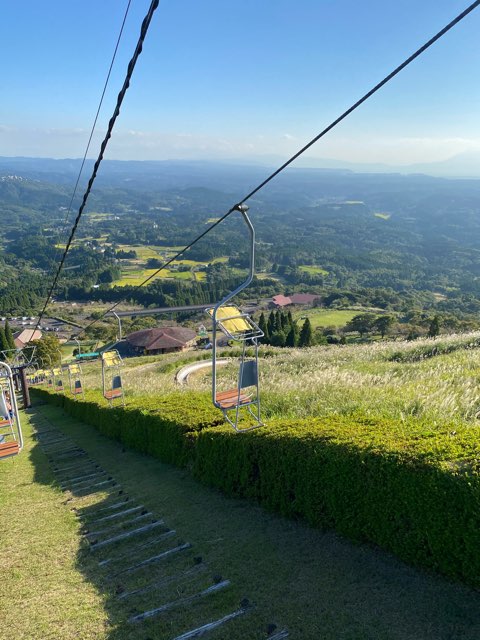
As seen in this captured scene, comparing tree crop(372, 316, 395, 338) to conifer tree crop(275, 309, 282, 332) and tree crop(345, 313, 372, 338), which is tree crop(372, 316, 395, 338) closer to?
tree crop(345, 313, 372, 338)

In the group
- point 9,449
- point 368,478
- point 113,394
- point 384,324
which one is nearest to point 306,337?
point 384,324

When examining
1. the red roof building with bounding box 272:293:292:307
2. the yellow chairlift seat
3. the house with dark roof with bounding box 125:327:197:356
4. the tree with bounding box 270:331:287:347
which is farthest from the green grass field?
the yellow chairlift seat

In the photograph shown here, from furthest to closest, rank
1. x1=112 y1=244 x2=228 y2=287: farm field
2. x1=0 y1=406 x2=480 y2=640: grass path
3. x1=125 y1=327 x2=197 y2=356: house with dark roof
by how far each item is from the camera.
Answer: x1=112 y1=244 x2=228 y2=287: farm field
x1=125 y1=327 x2=197 y2=356: house with dark roof
x1=0 y1=406 x2=480 y2=640: grass path

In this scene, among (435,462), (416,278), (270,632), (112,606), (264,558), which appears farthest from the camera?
(416,278)

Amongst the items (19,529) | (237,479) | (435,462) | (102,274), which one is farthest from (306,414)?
(102,274)

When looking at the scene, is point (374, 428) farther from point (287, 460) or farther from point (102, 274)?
point (102, 274)

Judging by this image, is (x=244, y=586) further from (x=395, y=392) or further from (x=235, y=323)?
(x=395, y=392)
